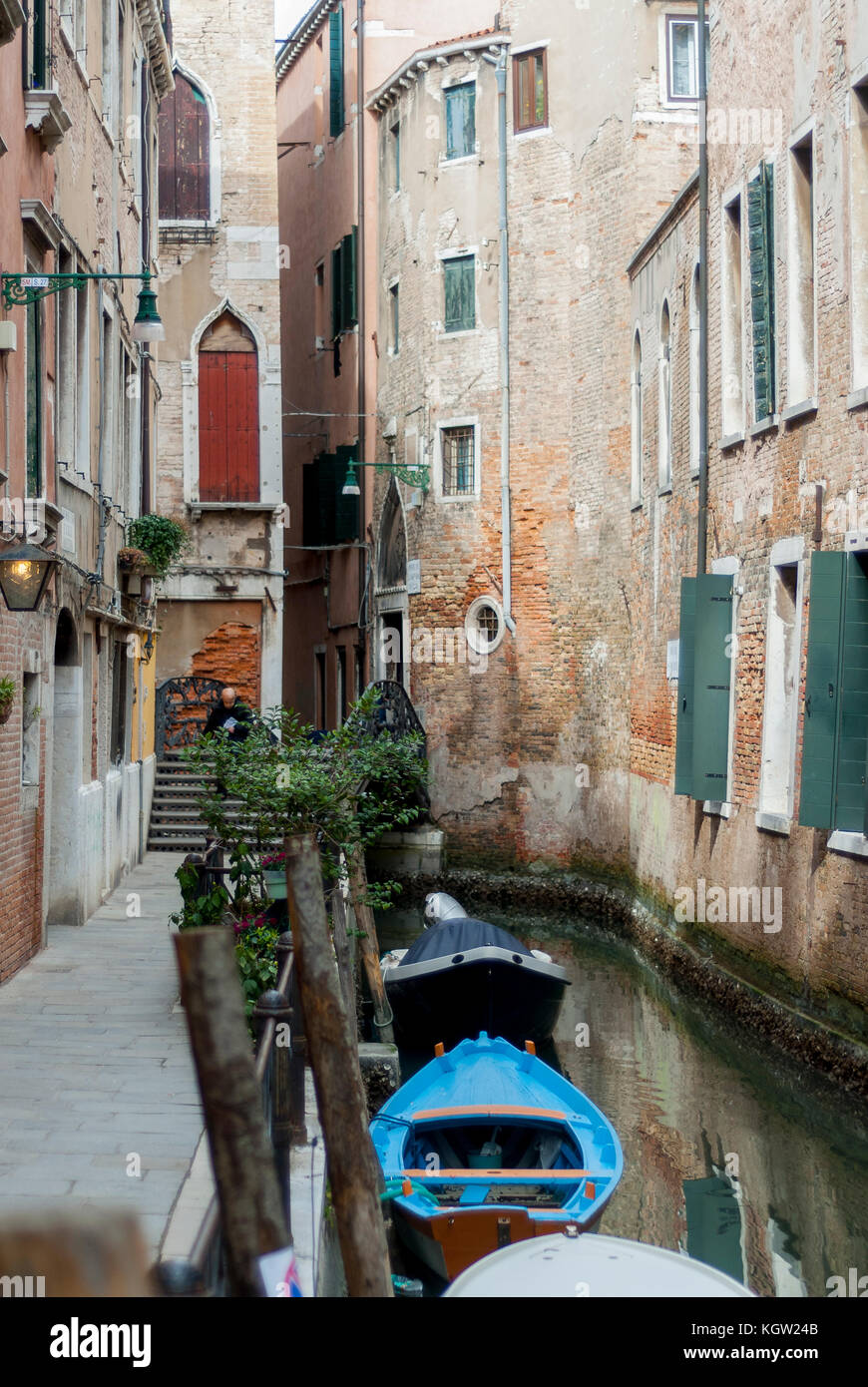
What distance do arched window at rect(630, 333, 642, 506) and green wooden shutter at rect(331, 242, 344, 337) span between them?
9.28 m

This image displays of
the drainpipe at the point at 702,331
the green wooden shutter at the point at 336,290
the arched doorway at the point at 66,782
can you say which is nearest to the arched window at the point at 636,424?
the drainpipe at the point at 702,331

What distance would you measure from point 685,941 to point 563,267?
10082mm

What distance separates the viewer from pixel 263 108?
22.0m

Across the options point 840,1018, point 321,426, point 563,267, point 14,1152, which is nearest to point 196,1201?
point 14,1152

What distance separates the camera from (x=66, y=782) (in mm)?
12219

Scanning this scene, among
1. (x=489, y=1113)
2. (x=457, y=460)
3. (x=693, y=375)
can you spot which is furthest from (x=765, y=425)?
(x=457, y=460)

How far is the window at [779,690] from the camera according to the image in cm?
1179

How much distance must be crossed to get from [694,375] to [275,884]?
24.5 ft

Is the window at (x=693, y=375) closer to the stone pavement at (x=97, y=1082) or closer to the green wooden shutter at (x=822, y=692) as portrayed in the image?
the green wooden shutter at (x=822, y=692)

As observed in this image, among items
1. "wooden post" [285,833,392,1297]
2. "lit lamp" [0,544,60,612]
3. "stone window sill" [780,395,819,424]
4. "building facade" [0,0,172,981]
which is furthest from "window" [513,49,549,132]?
"wooden post" [285,833,392,1297]

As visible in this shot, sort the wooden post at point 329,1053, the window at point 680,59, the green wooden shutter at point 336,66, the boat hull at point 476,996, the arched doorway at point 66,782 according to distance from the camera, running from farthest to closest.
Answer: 1. the green wooden shutter at point 336,66
2. the window at point 680,59
3. the arched doorway at point 66,782
4. the boat hull at point 476,996
5. the wooden post at point 329,1053

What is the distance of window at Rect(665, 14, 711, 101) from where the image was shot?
1914 cm

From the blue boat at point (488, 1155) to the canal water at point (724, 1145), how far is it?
56 centimetres
